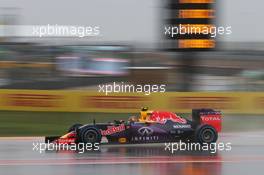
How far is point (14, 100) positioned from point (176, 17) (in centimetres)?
487

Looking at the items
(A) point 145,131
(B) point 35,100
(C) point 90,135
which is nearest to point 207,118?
(A) point 145,131

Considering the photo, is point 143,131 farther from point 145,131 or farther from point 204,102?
point 204,102

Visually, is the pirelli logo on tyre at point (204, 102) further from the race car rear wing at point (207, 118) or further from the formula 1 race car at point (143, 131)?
the formula 1 race car at point (143, 131)

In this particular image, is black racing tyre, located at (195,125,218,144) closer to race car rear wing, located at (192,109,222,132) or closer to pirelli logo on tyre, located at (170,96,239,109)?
race car rear wing, located at (192,109,222,132)

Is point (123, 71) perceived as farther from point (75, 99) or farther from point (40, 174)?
point (40, 174)

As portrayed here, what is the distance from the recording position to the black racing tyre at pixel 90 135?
966 centimetres

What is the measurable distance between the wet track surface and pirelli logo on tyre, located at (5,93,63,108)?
16.7ft

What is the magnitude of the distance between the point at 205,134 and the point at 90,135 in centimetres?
198

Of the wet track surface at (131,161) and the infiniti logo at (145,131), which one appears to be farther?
the infiniti logo at (145,131)

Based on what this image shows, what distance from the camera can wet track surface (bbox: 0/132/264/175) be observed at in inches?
310

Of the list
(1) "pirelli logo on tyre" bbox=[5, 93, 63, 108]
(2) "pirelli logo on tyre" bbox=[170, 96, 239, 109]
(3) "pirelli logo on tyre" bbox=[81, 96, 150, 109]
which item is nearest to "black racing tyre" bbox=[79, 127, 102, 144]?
(3) "pirelli logo on tyre" bbox=[81, 96, 150, 109]

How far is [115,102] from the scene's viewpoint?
50.1 feet

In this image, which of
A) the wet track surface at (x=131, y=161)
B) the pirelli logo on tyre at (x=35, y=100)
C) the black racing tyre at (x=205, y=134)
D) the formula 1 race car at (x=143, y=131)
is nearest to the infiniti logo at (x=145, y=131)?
the formula 1 race car at (x=143, y=131)

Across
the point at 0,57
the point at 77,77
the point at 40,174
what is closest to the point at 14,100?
the point at 77,77
